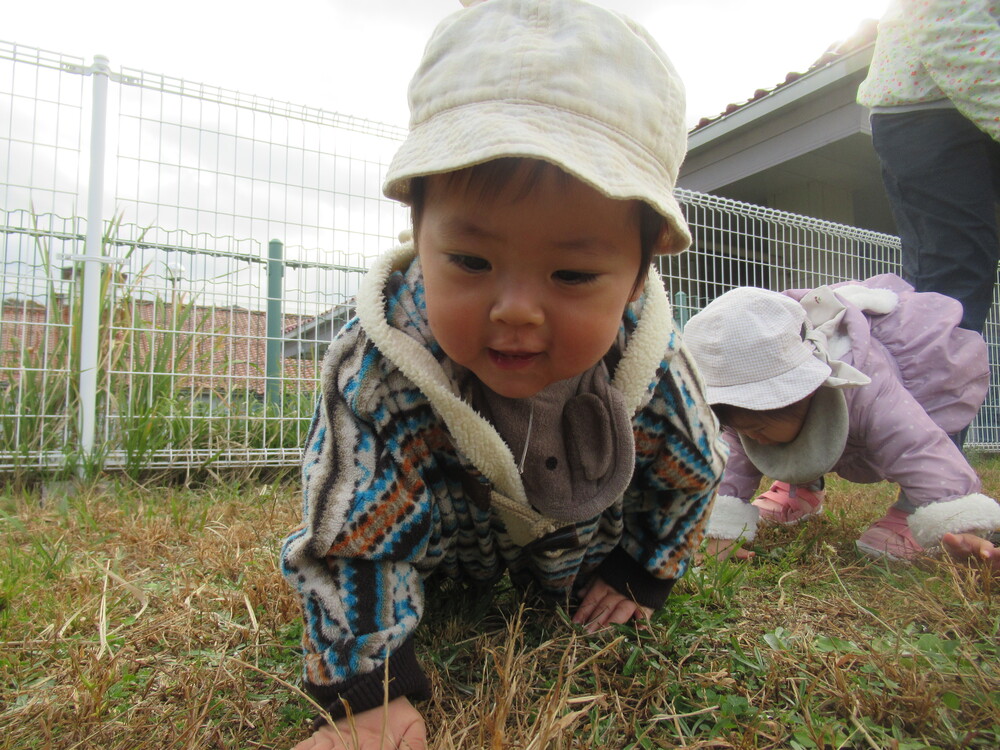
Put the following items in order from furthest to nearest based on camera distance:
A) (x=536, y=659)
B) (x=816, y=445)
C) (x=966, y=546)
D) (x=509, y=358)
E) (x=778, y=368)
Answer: (x=816, y=445) < (x=778, y=368) < (x=966, y=546) < (x=536, y=659) < (x=509, y=358)

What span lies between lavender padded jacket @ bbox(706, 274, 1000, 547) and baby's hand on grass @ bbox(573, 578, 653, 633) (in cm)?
69

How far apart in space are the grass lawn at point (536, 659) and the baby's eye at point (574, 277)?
496mm

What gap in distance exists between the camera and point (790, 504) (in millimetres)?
2236

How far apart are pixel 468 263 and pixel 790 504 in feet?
5.75

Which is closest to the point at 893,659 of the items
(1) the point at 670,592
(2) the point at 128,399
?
(1) the point at 670,592

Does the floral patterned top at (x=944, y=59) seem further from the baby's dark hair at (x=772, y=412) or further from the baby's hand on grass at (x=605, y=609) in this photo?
the baby's hand on grass at (x=605, y=609)

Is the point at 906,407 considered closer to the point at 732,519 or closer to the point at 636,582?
the point at 732,519

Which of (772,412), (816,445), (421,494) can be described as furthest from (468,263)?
(816,445)

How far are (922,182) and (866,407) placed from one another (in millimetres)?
803

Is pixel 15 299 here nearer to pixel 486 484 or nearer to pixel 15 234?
pixel 15 234

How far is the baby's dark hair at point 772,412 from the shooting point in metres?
1.86

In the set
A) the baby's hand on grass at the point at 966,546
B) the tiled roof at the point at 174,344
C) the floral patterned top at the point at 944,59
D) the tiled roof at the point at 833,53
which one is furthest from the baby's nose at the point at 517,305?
the tiled roof at the point at 833,53

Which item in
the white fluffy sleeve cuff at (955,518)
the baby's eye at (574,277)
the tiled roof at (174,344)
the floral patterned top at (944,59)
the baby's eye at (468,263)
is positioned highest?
the floral patterned top at (944,59)

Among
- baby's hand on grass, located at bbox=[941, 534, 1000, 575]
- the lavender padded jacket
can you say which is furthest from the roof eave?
baby's hand on grass, located at bbox=[941, 534, 1000, 575]
